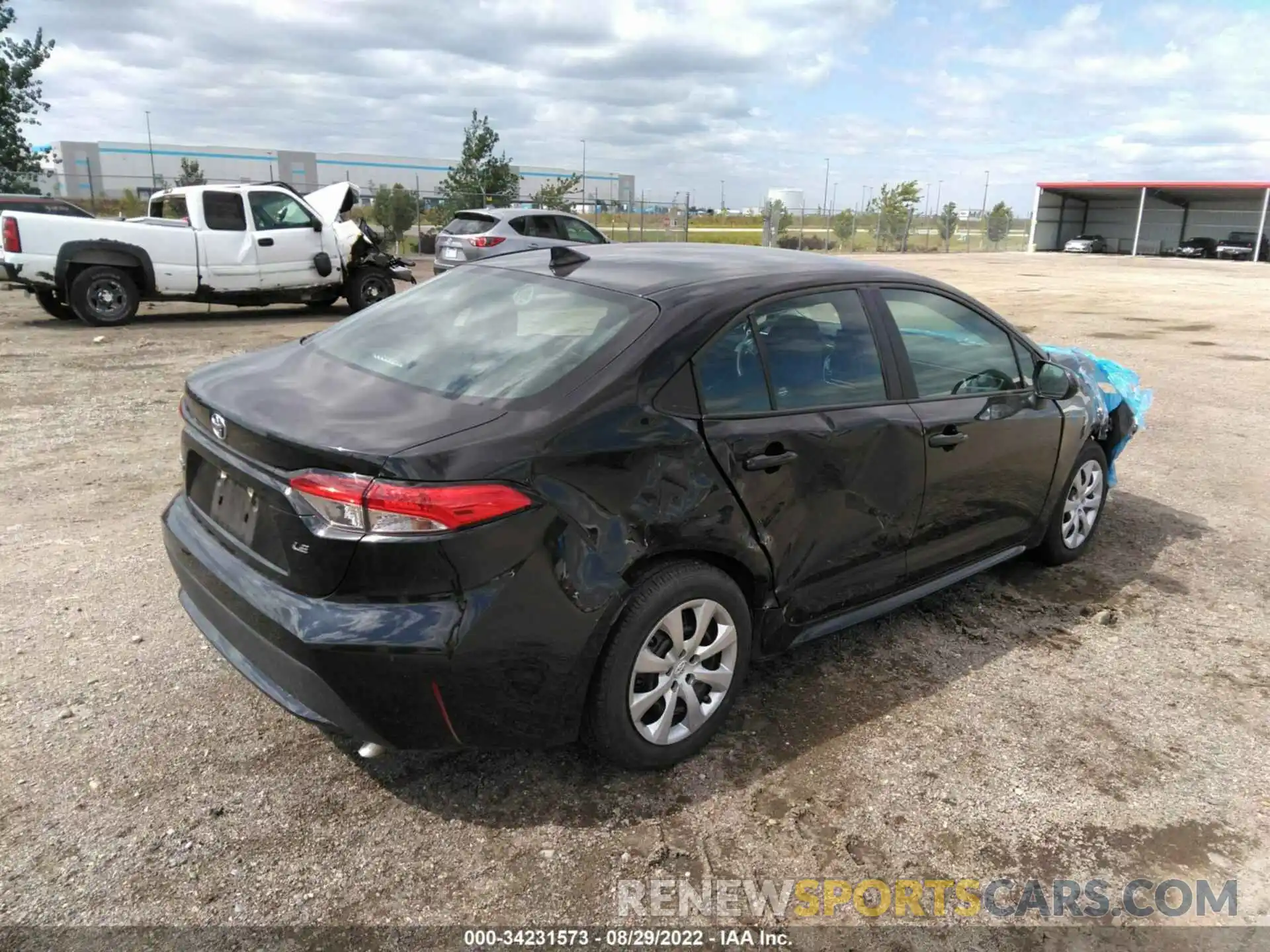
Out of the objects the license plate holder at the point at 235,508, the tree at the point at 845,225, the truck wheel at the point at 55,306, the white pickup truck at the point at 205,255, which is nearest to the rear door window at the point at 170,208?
the white pickup truck at the point at 205,255

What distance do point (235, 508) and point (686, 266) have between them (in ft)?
5.86

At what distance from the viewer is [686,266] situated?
346 centimetres

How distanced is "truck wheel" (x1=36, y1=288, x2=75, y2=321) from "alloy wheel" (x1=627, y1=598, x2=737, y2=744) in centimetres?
1244

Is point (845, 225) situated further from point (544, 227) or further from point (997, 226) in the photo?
point (544, 227)

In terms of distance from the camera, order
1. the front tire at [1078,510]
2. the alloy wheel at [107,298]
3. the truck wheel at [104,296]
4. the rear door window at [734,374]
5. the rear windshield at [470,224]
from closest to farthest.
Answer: the rear door window at [734,374], the front tire at [1078,510], the truck wheel at [104,296], the alloy wheel at [107,298], the rear windshield at [470,224]

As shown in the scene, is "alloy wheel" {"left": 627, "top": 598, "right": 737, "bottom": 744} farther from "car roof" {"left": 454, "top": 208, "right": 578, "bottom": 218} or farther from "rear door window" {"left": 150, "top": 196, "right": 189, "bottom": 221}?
"car roof" {"left": 454, "top": 208, "right": 578, "bottom": 218}

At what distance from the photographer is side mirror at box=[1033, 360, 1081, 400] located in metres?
4.30

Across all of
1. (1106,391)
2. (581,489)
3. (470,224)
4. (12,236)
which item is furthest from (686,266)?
(470,224)

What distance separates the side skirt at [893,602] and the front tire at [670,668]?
385 mm

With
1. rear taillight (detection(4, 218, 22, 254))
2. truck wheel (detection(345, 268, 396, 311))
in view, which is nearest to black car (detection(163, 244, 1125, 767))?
rear taillight (detection(4, 218, 22, 254))

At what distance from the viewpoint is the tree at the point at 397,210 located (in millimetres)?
30391

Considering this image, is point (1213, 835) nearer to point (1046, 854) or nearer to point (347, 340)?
point (1046, 854)

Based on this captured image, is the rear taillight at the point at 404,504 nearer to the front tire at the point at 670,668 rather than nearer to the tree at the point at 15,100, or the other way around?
the front tire at the point at 670,668

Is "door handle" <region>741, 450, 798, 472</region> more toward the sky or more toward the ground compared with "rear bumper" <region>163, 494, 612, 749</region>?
more toward the sky
